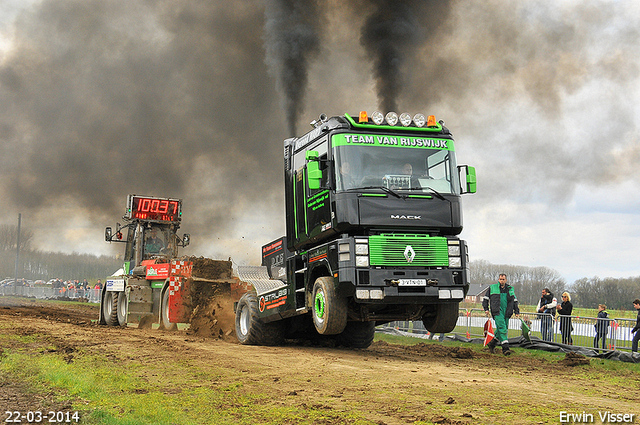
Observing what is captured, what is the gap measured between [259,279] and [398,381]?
6435 millimetres

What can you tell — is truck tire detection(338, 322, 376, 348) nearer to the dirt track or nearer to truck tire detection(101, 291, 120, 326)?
the dirt track

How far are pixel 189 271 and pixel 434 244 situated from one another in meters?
8.13

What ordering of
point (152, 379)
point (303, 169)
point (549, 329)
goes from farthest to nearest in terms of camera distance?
point (549, 329) < point (303, 169) < point (152, 379)

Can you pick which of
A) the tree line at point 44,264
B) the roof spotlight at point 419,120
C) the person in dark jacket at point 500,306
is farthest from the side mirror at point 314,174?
the tree line at point 44,264

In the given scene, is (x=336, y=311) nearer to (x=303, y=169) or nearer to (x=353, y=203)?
Answer: (x=353, y=203)

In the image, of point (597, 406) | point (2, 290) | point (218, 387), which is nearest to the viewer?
point (597, 406)

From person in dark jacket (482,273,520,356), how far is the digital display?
37.2 ft

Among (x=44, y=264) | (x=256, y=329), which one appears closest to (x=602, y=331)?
(x=256, y=329)

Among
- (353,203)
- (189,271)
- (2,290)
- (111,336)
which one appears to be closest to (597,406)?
(353,203)

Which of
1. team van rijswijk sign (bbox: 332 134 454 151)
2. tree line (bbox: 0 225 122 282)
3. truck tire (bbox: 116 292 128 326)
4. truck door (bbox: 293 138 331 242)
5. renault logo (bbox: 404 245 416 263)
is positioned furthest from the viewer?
tree line (bbox: 0 225 122 282)

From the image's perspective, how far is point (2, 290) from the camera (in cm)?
5175

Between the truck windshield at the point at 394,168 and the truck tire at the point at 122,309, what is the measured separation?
1117 centimetres

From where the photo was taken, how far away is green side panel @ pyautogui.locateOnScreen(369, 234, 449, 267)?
987 cm

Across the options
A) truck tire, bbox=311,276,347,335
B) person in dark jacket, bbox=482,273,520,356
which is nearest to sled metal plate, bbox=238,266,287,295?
truck tire, bbox=311,276,347,335
